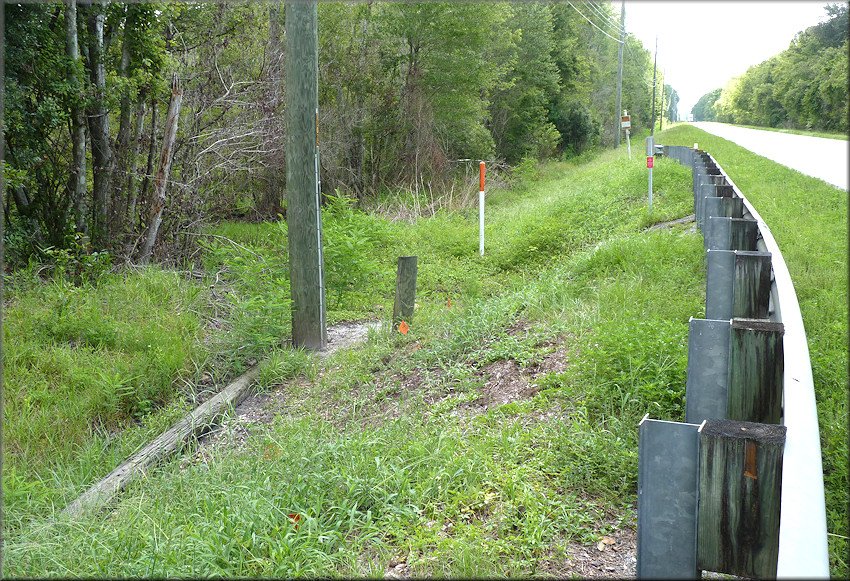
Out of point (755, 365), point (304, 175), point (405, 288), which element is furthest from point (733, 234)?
point (304, 175)

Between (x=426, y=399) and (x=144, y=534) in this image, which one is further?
(x=426, y=399)

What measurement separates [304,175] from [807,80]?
15.0ft

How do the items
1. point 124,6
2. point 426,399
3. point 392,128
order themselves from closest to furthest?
point 426,399 < point 124,6 < point 392,128

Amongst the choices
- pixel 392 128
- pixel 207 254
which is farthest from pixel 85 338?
pixel 392 128

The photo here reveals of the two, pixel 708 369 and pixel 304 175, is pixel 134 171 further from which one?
pixel 708 369

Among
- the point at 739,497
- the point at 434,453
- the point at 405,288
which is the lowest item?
the point at 434,453

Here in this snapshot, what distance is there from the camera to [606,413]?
395 cm

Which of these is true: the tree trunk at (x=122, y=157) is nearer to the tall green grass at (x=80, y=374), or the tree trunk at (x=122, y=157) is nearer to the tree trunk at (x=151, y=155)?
the tree trunk at (x=151, y=155)

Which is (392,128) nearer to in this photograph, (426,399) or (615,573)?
(426,399)

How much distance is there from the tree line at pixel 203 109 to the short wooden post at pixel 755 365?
285 inches

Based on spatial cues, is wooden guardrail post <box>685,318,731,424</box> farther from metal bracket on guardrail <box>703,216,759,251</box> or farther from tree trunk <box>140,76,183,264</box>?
tree trunk <box>140,76,183,264</box>

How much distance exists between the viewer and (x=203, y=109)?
10008 millimetres

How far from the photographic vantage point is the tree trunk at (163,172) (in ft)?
28.4

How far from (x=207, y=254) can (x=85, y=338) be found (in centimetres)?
394
